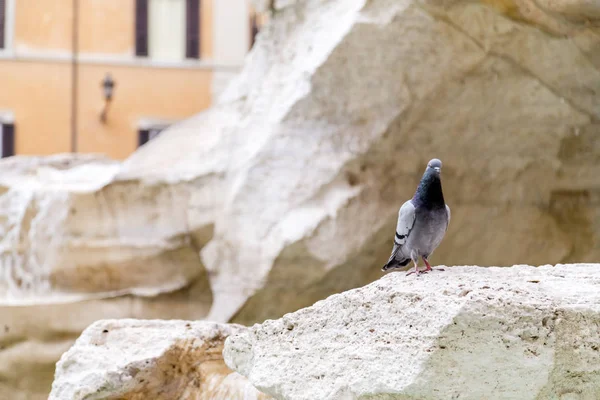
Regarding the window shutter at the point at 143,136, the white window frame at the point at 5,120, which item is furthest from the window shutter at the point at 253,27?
the white window frame at the point at 5,120

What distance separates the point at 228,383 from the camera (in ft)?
12.3

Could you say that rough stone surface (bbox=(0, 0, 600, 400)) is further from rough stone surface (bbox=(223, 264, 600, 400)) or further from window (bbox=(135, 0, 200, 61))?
window (bbox=(135, 0, 200, 61))

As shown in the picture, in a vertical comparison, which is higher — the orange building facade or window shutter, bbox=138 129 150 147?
the orange building facade

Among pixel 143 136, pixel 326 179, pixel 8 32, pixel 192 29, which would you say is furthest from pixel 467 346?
pixel 8 32

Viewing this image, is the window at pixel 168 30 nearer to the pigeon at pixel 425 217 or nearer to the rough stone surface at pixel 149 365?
the rough stone surface at pixel 149 365

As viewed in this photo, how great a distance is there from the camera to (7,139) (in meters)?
11.5

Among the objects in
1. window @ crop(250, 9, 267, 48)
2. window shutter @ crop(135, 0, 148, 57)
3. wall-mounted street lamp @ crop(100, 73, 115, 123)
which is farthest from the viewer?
Answer: window @ crop(250, 9, 267, 48)

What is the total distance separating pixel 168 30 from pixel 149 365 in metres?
9.25

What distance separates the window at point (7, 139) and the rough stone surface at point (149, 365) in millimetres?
8337

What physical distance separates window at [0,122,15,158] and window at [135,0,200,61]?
220cm

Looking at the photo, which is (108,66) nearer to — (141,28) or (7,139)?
(141,28)

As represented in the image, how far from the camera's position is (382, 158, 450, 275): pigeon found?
3.14 m

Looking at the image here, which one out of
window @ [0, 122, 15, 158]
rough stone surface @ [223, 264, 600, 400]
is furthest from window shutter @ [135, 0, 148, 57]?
rough stone surface @ [223, 264, 600, 400]

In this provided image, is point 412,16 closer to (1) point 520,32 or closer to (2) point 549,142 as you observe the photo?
(1) point 520,32
